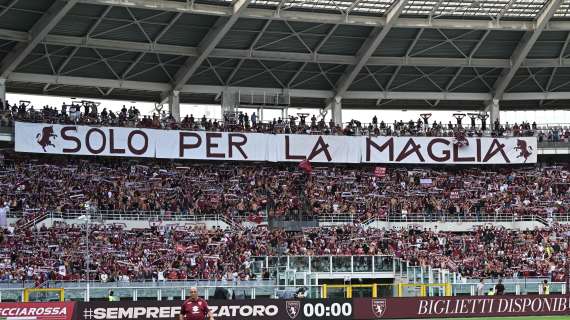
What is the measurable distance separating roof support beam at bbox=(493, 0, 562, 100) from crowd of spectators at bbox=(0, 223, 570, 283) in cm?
1080

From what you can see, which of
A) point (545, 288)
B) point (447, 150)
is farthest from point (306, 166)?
point (545, 288)

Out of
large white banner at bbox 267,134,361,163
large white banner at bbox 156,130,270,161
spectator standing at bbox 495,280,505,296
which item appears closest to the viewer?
spectator standing at bbox 495,280,505,296

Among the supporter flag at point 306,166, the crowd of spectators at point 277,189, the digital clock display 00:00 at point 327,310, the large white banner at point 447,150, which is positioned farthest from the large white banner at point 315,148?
the digital clock display 00:00 at point 327,310

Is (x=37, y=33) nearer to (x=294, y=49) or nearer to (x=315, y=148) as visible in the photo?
(x=294, y=49)

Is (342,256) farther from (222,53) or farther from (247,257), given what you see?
(222,53)

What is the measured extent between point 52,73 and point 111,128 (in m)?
5.16

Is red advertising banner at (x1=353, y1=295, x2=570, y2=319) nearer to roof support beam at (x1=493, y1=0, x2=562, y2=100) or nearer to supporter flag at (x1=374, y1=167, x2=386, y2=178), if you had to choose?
roof support beam at (x1=493, y1=0, x2=562, y2=100)

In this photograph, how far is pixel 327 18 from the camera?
5784cm

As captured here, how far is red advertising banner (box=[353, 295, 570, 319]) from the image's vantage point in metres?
38.9

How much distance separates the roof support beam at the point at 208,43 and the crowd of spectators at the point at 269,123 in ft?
8.05

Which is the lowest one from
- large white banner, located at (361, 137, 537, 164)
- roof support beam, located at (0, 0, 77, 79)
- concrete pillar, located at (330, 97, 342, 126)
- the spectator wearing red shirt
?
the spectator wearing red shirt

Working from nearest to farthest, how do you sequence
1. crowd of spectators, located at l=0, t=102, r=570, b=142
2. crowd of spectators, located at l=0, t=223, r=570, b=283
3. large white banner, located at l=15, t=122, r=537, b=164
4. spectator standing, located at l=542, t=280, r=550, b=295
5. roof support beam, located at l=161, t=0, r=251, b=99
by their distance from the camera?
1. spectator standing, located at l=542, t=280, r=550, b=295
2. crowd of spectators, located at l=0, t=223, r=570, b=283
3. roof support beam, located at l=161, t=0, r=251, b=99
4. large white banner, located at l=15, t=122, r=537, b=164
5. crowd of spectators, located at l=0, t=102, r=570, b=142

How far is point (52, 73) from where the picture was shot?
59750mm

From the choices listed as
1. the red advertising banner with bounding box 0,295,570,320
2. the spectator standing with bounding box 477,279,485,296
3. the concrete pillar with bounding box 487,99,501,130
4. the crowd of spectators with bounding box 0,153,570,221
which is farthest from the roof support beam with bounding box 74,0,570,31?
the red advertising banner with bounding box 0,295,570,320
